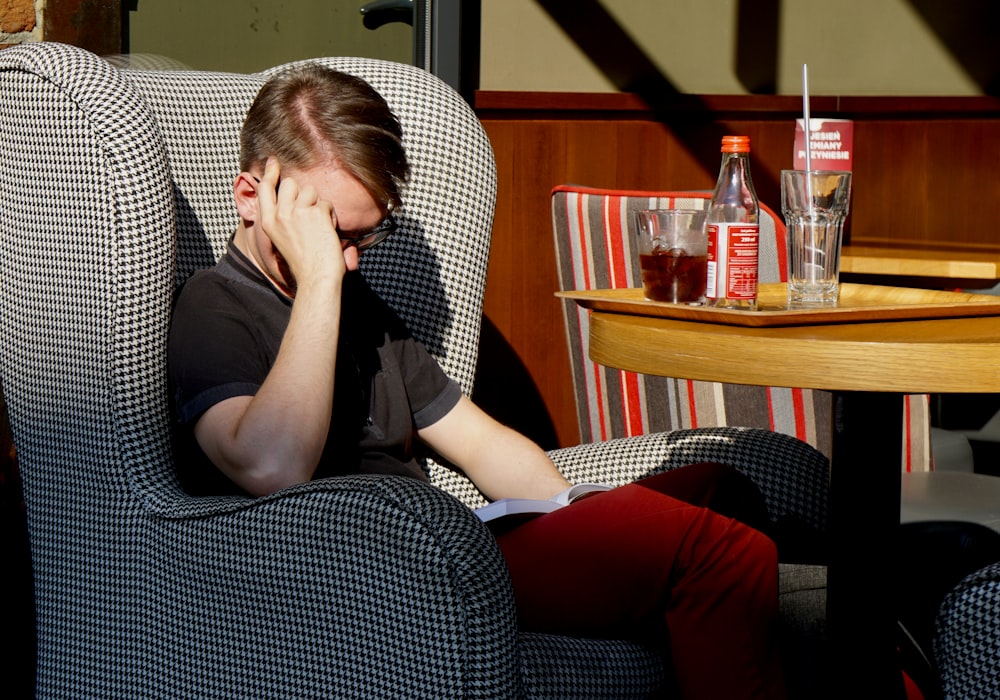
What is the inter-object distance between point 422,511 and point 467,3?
2349 mm

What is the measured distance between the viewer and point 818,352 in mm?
1208

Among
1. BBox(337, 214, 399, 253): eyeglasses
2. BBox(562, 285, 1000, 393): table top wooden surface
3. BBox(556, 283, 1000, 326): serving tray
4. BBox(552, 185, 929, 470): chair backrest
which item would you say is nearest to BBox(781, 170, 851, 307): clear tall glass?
BBox(556, 283, 1000, 326): serving tray

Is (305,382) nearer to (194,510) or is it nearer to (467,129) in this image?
(194,510)

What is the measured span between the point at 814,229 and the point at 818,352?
1.31 ft

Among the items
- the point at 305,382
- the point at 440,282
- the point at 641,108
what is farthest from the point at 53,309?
the point at 641,108

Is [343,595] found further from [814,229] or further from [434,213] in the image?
[434,213]

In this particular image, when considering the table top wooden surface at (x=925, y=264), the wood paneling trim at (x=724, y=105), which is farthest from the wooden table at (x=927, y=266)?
the wood paneling trim at (x=724, y=105)

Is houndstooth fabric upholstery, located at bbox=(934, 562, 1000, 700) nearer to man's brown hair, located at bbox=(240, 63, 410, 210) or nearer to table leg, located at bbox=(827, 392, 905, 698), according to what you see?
table leg, located at bbox=(827, 392, 905, 698)

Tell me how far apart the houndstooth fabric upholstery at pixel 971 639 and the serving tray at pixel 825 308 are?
0.46 metres

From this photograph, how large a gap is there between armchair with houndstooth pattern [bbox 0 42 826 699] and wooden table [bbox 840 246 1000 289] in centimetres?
166

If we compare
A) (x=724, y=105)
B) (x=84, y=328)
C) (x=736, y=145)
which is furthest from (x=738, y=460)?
(x=724, y=105)

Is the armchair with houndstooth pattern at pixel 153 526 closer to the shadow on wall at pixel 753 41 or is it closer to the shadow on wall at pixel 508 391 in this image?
the shadow on wall at pixel 508 391

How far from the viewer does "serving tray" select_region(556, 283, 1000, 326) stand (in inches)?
54.9

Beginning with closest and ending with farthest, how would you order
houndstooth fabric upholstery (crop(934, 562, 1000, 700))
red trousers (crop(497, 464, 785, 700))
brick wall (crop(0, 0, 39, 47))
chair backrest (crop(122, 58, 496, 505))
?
houndstooth fabric upholstery (crop(934, 562, 1000, 700)) < red trousers (crop(497, 464, 785, 700)) < chair backrest (crop(122, 58, 496, 505)) < brick wall (crop(0, 0, 39, 47))
